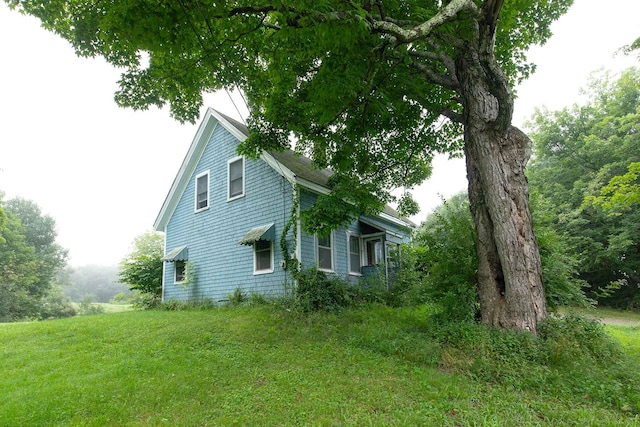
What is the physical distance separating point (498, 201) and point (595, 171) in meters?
18.5

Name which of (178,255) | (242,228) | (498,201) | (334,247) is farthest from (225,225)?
(498,201)

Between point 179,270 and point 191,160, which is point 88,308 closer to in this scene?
point 179,270

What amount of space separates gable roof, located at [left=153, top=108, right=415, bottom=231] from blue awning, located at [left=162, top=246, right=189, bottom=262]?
208cm

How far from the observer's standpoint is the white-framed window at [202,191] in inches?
533

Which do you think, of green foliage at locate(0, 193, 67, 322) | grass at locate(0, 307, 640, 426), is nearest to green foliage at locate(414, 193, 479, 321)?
grass at locate(0, 307, 640, 426)

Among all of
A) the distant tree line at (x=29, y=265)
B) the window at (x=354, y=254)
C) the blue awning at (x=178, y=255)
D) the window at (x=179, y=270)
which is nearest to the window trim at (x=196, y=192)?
the blue awning at (x=178, y=255)

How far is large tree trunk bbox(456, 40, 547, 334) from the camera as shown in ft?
18.3

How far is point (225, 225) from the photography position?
12398 mm

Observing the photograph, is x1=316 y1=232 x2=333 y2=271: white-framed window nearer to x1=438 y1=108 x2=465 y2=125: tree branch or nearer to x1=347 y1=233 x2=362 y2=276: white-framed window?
x1=347 y1=233 x2=362 y2=276: white-framed window

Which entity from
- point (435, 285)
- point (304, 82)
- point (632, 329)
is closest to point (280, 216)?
point (304, 82)

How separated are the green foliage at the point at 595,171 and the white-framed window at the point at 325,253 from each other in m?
9.71

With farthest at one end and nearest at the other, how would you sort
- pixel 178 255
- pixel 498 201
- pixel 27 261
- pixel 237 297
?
pixel 27 261, pixel 178 255, pixel 237 297, pixel 498 201

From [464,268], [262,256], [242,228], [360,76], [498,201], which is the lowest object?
[464,268]

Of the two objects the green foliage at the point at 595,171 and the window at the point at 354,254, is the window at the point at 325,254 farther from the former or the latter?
the green foliage at the point at 595,171
